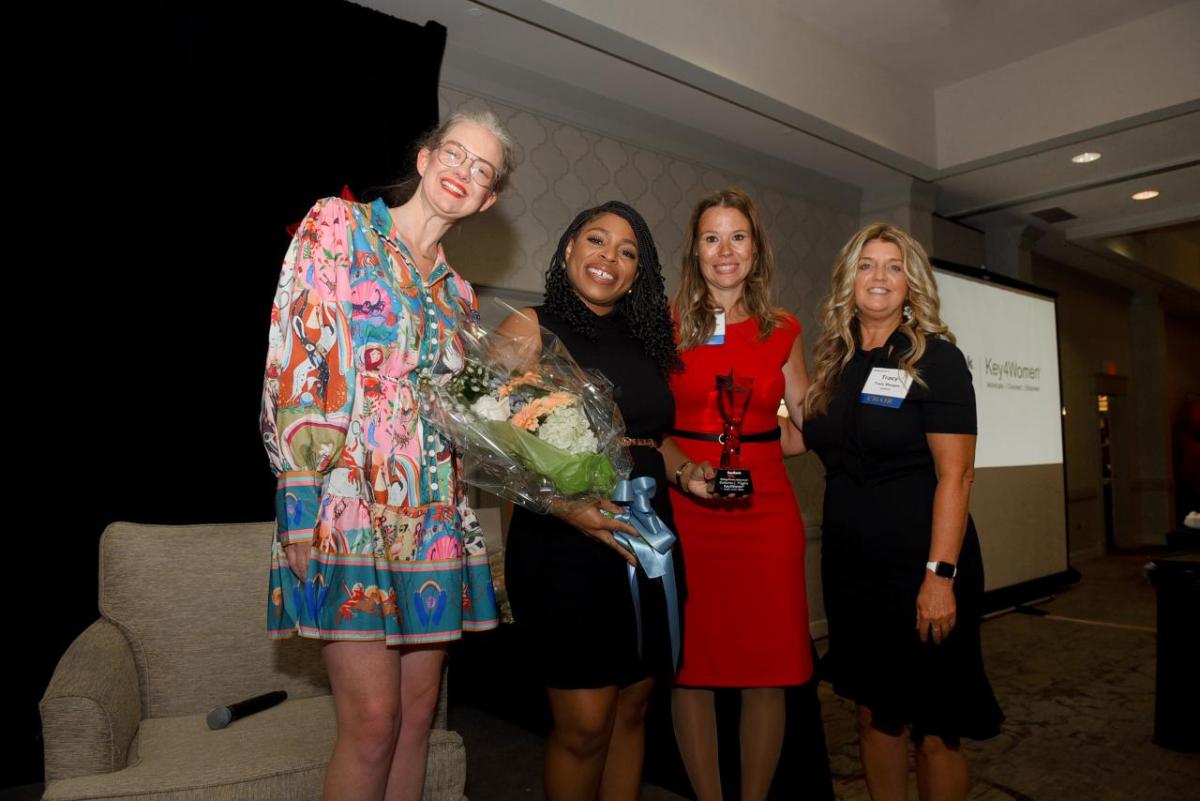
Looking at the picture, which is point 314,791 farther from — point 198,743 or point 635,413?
point 635,413

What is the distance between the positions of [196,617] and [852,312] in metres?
1.95

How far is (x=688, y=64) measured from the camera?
3.66 meters

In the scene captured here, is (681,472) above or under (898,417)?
under

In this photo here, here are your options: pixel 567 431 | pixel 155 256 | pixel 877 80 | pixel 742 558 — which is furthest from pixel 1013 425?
pixel 155 256

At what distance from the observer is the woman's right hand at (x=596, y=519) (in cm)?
153

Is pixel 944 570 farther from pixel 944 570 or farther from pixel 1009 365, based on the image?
pixel 1009 365

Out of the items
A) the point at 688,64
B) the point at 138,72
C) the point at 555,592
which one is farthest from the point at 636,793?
the point at 688,64

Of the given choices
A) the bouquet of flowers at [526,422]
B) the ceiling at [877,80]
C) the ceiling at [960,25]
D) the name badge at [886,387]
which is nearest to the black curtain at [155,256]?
the ceiling at [877,80]

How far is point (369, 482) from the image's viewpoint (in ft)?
4.50

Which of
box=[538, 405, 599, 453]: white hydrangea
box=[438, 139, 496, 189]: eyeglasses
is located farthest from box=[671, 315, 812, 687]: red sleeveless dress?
box=[438, 139, 496, 189]: eyeglasses

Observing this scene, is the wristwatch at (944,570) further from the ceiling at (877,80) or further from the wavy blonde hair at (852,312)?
the ceiling at (877,80)

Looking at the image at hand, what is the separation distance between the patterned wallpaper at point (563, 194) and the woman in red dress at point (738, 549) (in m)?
1.46

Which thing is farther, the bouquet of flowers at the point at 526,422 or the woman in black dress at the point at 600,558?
the woman in black dress at the point at 600,558

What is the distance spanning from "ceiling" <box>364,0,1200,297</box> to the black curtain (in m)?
0.66
